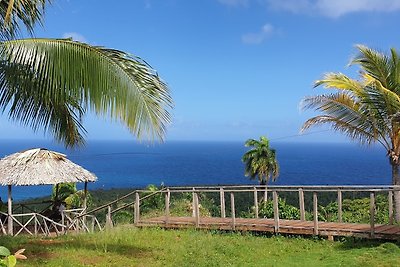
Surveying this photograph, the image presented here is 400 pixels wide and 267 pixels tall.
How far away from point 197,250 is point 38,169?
7179 mm

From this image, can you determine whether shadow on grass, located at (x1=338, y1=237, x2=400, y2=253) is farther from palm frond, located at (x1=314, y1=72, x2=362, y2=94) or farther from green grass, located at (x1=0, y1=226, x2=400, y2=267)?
palm frond, located at (x1=314, y1=72, x2=362, y2=94)

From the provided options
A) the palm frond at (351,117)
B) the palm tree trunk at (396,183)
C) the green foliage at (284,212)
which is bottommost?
the green foliage at (284,212)

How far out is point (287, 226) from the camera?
37.3 ft

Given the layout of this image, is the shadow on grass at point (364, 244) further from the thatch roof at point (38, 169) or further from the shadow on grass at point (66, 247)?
the thatch roof at point (38, 169)

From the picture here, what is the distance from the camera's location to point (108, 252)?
923cm

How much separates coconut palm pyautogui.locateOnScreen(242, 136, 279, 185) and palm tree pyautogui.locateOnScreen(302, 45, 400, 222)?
45.2ft

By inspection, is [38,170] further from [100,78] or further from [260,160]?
[260,160]

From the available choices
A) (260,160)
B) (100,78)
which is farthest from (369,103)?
(260,160)

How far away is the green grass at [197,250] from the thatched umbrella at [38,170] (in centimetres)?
382

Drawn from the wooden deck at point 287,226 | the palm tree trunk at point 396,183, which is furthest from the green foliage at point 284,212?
the palm tree trunk at point 396,183

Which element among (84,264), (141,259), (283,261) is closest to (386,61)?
(283,261)

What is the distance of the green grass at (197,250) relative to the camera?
8.58 meters

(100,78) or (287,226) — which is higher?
(100,78)

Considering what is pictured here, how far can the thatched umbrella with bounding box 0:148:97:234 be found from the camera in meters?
14.5
